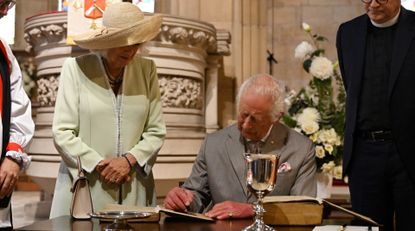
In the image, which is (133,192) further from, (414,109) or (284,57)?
(284,57)

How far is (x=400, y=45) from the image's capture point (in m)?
2.94

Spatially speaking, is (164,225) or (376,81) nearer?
(164,225)

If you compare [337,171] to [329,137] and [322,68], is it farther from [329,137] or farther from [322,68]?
[322,68]

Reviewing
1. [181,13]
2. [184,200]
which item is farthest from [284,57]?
[184,200]

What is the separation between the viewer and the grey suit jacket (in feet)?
9.31

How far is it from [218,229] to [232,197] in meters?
0.71

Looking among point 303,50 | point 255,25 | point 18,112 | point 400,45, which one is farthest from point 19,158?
point 255,25

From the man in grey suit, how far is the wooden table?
0.99ft

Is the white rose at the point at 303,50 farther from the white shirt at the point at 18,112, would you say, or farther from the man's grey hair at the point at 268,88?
the white shirt at the point at 18,112

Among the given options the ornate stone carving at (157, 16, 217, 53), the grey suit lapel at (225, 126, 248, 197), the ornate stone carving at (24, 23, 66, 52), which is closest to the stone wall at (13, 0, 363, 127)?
the ornate stone carving at (157, 16, 217, 53)

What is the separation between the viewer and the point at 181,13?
7.20 metres

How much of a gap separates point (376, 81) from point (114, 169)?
118 centimetres

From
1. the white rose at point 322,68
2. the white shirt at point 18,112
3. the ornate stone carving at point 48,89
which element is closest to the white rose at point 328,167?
the white rose at point 322,68

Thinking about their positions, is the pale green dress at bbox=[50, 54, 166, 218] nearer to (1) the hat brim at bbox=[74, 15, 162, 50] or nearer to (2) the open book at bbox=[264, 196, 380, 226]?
(1) the hat brim at bbox=[74, 15, 162, 50]
